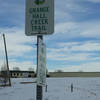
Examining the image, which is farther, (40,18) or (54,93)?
(54,93)

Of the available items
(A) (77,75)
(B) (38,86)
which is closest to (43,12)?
(B) (38,86)

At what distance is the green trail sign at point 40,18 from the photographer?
250cm

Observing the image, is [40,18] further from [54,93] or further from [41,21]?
[54,93]

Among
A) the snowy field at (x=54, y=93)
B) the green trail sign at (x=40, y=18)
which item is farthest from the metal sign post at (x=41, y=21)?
the snowy field at (x=54, y=93)

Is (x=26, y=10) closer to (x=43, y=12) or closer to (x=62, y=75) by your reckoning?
(x=43, y=12)

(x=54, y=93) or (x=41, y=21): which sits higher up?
(x=41, y=21)

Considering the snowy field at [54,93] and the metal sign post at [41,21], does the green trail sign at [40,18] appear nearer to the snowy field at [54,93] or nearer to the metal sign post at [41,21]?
the metal sign post at [41,21]

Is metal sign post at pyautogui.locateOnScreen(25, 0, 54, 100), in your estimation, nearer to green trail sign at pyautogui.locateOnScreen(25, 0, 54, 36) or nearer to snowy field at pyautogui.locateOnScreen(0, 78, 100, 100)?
green trail sign at pyautogui.locateOnScreen(25, 0, 54, 36)

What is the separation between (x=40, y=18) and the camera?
8.18 feet

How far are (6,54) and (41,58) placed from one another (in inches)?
1053

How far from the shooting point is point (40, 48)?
7.93 feet

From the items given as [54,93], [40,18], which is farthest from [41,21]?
[54,93]

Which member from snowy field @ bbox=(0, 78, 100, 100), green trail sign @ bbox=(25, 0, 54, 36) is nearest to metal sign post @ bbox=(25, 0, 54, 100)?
green trail sign @ bbox=(25, 0, 54, 36)

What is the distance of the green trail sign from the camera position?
250 cm
